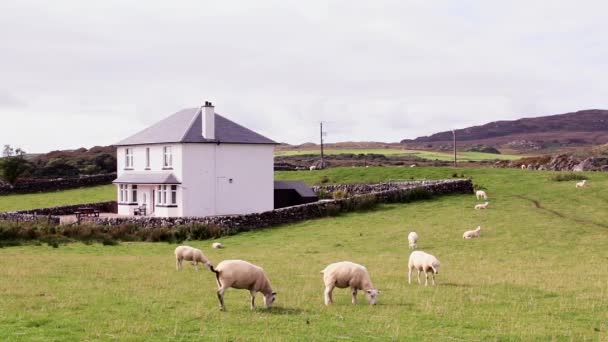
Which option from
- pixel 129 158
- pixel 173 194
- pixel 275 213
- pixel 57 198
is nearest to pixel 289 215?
pixel 275 213

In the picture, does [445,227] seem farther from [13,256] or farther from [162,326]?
[162,326]

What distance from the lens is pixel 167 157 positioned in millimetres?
54000

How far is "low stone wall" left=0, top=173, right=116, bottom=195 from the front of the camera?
7353 cm

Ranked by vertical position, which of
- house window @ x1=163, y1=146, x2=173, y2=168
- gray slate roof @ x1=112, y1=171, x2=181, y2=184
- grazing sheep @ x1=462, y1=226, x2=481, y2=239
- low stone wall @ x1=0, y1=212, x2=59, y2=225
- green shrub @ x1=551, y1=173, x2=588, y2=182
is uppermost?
house window @ x1=163, y1=146, x2=173, y2=168

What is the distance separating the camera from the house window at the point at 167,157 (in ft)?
176

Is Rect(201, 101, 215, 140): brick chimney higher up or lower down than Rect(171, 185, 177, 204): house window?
higher up

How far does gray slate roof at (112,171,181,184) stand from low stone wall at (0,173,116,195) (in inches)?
806

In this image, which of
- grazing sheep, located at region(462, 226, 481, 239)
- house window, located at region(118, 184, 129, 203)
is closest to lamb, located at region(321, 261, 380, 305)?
grazing sheep, located at region(462, 226, 481, 239)

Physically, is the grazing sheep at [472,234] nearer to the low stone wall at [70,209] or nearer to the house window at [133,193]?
the house window at [133,193]

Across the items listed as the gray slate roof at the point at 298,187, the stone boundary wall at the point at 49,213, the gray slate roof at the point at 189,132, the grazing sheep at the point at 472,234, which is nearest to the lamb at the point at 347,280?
the grazing sheep at the point at 472,234

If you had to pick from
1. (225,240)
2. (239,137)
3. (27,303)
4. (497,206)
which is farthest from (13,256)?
(497,206)

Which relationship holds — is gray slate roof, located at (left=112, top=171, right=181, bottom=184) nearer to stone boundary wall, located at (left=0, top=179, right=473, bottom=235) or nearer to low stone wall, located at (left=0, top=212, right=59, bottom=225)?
stone boundary wall, located at (left=0, top=179, right=473, bottom=235)

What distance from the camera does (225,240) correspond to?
132 ft

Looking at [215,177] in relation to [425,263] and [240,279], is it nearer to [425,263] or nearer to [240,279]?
[425,263]
